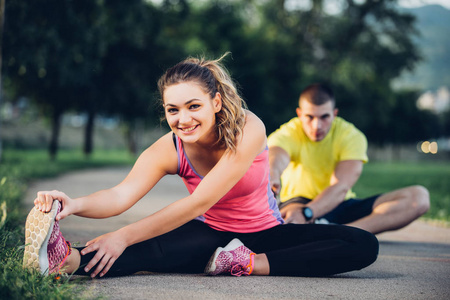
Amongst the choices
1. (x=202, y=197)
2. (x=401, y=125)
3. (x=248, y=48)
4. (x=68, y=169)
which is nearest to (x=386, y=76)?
(x=248, y=48)

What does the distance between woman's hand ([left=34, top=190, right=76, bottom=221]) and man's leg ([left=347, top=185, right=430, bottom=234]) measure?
9.02ft

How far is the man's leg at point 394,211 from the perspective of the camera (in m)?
4.75

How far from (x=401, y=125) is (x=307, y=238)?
210 feet

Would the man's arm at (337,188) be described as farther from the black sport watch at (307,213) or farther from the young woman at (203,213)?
the young woman at (203,213)

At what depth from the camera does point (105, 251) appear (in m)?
2.96

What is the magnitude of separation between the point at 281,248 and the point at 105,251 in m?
1.12

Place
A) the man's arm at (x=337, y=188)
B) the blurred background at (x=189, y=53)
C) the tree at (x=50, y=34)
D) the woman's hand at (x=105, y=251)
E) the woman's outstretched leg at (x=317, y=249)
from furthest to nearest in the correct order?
the blurred background at (x=189, y=53)
the tree at (x=50, y=34)
the man's arm at (x=337, y=188)
the woman's outstretched leg at (x=317, y=249)
the woman's hand at (x=105, y=251)

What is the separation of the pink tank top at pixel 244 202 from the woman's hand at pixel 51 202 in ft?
2.37

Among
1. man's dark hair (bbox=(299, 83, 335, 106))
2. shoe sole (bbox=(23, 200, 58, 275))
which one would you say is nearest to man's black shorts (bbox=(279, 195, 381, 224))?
man's dark hair (bbox=(299, 83, 335, 106))

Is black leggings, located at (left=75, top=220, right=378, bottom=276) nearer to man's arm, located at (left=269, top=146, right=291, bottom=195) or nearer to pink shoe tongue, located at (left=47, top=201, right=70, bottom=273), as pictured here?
pink shoe tongue, located at (left=47, top=201, right=70, bottom=273)

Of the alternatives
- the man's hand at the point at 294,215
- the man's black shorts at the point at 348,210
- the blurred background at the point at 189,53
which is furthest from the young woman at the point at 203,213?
the blurred background at the point at 189,53

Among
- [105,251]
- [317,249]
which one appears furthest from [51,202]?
[317,249]

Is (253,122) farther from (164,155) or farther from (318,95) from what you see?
(318,95)

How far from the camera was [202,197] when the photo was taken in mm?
2984
